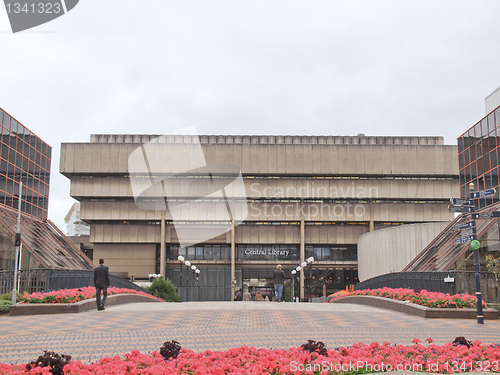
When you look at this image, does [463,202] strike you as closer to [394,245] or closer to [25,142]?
[394,245]

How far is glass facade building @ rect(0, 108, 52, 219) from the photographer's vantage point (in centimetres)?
3878

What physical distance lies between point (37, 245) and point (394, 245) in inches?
1034

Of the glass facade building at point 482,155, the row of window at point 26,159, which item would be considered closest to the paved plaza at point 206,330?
the glass facade building at point 482,155

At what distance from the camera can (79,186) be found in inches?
2372

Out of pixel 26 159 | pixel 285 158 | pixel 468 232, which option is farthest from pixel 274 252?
pixel 468 232

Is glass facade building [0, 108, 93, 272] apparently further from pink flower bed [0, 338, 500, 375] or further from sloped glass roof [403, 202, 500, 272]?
pink flower bed [0, 338, 500, 375]

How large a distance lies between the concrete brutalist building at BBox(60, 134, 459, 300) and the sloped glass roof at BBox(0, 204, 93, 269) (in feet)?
51.2

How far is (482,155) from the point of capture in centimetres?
3375

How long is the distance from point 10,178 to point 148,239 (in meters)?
22.8

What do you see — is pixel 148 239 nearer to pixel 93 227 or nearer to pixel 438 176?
Result: pixel 93 227

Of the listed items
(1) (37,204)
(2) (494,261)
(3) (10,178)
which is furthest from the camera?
(1) (37,204)

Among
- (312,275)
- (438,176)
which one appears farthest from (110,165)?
(438,176)

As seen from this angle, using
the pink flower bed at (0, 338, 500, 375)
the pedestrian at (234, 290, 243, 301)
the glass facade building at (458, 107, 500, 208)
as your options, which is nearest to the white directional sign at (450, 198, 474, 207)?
the pink flower bed at (0, 338, 500, 375)

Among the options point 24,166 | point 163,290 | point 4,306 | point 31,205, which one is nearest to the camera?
point 4,306
